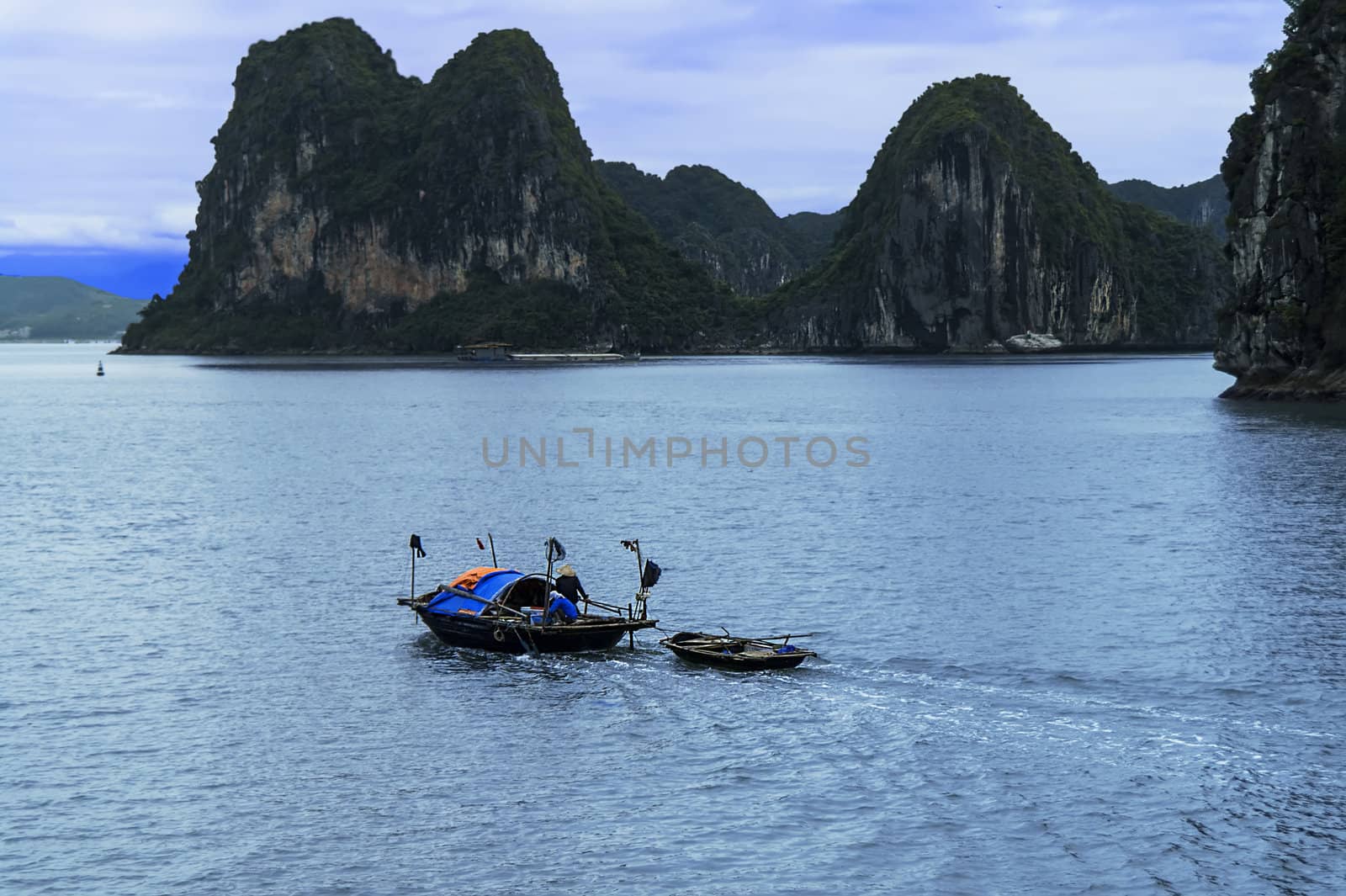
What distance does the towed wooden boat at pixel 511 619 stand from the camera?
3431cm

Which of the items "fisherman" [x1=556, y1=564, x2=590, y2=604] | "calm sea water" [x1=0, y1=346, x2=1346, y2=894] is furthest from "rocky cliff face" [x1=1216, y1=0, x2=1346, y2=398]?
"fisherman" [x1=556, y1=564, x2=590, y2=604]

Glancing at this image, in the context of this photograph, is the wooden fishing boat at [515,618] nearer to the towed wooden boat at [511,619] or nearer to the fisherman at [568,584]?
the towed wooden boat at [511,619]

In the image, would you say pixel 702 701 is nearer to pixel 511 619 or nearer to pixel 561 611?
pixel 561 611

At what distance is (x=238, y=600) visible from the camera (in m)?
42.3

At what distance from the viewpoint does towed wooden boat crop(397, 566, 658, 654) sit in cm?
3431

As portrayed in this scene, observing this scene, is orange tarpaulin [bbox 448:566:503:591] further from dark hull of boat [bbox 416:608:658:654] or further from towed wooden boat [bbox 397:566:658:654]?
dark hull of boat [bbox 416:608:658:654]

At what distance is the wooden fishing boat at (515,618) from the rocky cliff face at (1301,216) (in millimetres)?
95809

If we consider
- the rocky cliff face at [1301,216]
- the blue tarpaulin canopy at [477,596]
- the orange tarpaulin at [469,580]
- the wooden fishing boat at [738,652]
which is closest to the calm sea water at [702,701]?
the wooden fishing boat at [738,652]

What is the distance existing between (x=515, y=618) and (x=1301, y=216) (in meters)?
102

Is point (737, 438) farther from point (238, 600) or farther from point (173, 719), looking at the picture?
point (173, 719)

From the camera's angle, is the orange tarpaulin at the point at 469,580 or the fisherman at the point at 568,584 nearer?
the fisherman at the point at 568,584

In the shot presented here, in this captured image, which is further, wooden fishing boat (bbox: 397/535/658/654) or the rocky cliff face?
the rocky cliff face

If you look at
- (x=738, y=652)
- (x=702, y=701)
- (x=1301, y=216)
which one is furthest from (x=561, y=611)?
(x=1301, y=216)

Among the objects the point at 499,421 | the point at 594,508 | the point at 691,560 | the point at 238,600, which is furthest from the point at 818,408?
the point at 238,600
